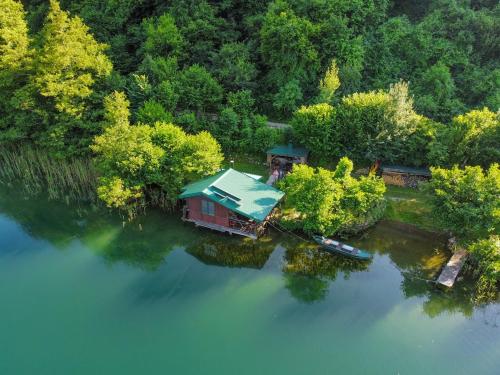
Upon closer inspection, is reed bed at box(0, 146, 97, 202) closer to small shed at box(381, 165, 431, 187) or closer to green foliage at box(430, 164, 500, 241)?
small shed at box(381, 165, 431, 187)

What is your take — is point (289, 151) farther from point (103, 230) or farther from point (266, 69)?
point (103, 230)

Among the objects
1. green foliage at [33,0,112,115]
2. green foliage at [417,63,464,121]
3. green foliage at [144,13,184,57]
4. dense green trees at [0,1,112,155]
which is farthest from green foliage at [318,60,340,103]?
green foliage at [33,0,112,115]

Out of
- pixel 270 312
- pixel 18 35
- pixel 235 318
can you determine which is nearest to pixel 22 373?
pixel 235 318

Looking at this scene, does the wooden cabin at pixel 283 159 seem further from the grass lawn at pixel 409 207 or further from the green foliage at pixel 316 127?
the grass lawn at pixel 409 207

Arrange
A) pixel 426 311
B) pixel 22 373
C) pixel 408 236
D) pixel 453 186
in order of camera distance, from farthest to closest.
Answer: pixel 408 236
pixel 453 186
pixel 426 311
pixel 22 373

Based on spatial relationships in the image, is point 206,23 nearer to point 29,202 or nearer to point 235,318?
point 29,202

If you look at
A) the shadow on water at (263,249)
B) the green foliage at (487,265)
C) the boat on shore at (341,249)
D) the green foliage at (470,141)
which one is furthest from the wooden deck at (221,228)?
the green foliage at (470,141)

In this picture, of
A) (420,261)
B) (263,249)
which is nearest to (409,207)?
(420,261)
